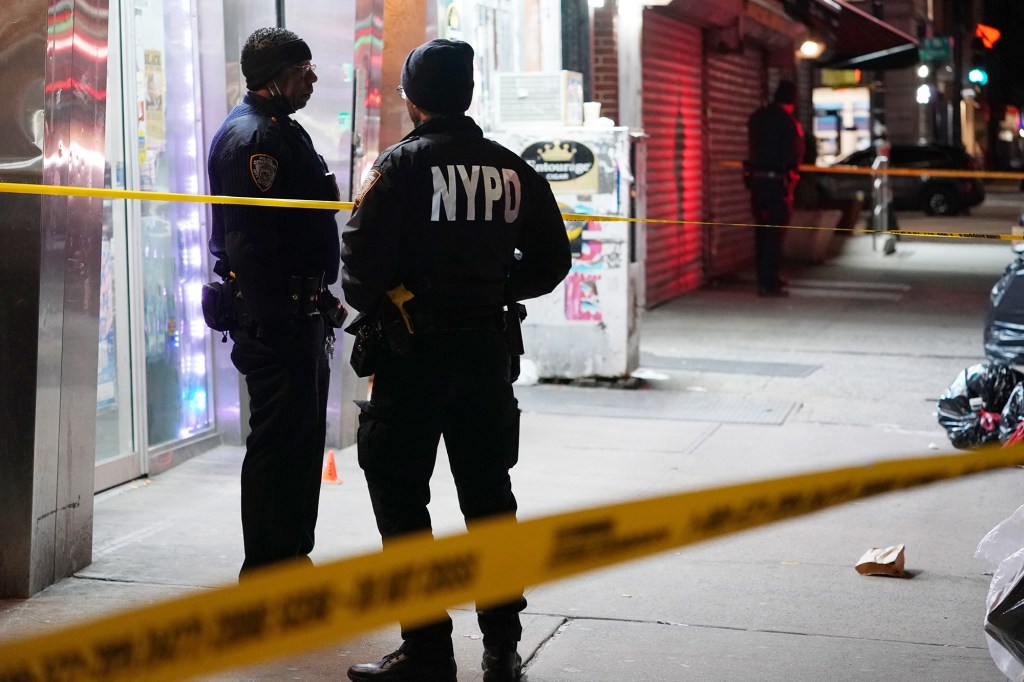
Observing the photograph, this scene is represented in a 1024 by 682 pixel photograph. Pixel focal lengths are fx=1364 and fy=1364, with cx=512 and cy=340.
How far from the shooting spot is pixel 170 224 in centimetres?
675

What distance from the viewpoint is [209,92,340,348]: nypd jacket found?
427cm

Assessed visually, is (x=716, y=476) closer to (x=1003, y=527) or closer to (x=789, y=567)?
(x=789, y=567)

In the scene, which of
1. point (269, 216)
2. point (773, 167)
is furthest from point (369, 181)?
point (773, 167)

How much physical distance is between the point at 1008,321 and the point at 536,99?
3294 mm

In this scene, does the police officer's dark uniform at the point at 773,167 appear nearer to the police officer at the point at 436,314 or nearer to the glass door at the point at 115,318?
the glass door at the point at 115,318

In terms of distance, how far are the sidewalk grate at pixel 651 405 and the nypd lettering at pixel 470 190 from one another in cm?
433

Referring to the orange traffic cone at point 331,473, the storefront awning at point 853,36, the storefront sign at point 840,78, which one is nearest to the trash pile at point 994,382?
the orange traffic cone at point 331,473

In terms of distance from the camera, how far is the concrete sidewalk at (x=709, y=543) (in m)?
4.31

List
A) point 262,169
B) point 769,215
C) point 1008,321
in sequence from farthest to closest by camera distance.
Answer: point 769,215, point 1008,321, point 262,169

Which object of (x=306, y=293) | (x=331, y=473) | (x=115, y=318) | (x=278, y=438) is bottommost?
(x=331, y=473)

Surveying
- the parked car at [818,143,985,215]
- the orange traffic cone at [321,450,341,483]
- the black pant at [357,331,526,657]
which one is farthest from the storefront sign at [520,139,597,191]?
the parked car at [818,143,985,215]

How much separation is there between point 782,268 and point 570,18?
712 centimetres

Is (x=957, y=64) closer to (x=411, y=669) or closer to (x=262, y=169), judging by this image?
(x=262, y=169)

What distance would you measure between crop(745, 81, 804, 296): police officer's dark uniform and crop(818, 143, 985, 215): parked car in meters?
10.5
